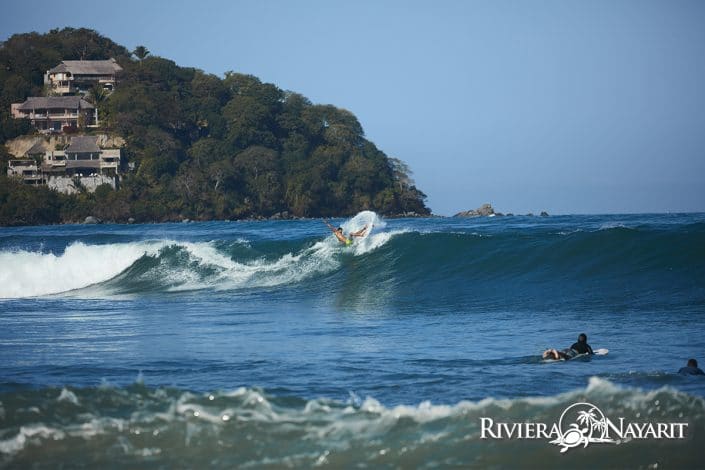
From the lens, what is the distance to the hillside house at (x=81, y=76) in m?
107

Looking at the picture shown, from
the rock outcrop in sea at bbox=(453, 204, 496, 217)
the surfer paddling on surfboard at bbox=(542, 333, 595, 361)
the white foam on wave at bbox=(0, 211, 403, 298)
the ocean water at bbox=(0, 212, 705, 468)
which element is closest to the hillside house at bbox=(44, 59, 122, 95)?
the rock outcrop in sea at bbox=(453, 204, 496, 217)

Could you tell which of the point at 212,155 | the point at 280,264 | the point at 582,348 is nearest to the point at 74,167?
the point at 212,155

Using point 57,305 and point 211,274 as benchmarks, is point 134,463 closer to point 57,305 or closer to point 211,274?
point 57,305

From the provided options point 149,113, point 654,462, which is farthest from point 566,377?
point 149,113

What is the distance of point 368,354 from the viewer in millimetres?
12836

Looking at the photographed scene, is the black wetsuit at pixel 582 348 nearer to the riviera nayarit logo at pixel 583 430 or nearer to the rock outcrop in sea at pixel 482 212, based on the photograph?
the riviera nayarit logo at pixel 583 430

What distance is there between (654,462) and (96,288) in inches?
864

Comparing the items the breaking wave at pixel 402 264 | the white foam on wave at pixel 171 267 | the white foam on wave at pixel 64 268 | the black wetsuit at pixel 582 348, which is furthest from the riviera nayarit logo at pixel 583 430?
the white foam on wave at pixel 64 268

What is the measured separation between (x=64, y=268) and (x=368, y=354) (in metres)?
19.5

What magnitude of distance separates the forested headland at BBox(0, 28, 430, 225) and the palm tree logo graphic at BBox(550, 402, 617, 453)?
84.0 metres

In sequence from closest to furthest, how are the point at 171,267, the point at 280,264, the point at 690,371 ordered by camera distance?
the point at 690,371
the point at 280,264
the point at 171,267

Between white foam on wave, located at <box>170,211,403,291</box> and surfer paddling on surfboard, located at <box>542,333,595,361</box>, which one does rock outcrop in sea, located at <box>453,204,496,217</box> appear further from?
surfer paddling on surfboard, located at <box>542,333,595,361</box>

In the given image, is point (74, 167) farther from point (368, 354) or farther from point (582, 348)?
point (582, 348)

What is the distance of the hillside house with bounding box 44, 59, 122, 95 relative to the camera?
10669cm
